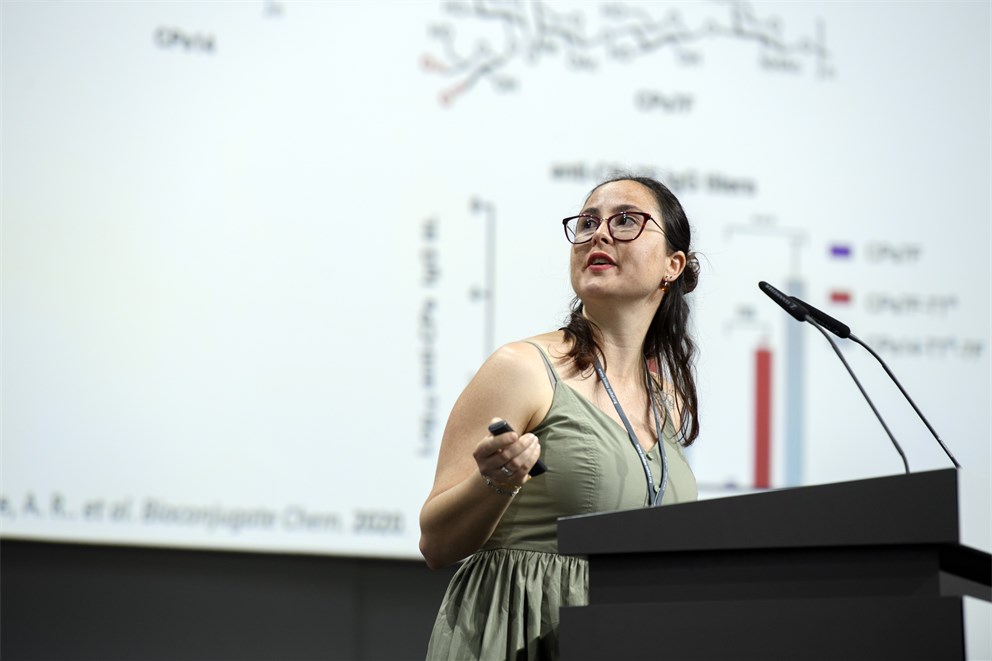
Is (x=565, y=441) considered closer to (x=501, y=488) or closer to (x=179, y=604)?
(x=501, y=488)

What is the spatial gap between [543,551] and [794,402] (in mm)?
1753

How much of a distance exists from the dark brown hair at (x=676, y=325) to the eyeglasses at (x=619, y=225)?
0.05m

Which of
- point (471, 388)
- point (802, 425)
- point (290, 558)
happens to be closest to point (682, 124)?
point (802, 425)

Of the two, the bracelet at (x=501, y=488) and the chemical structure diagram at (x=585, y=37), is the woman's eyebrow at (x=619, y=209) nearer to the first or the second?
the bracelet at (x=501, y=488)

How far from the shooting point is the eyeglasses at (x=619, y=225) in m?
1.71

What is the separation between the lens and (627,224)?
1723 mm

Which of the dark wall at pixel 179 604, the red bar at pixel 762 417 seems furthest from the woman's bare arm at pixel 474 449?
the red bar at pixel 762 417

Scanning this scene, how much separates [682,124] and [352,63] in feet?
3.09

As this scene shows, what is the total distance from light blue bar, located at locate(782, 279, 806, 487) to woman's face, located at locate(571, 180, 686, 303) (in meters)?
1.44

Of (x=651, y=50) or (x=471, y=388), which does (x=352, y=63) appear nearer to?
(x=651, y=50)

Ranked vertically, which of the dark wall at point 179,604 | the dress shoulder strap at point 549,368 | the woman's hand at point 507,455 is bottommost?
the dark wall at point 179,604

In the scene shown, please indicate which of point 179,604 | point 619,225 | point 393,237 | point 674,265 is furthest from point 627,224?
point 179,604

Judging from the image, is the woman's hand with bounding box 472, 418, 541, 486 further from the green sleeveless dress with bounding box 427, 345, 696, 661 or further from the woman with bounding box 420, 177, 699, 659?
the green sleeveless dress with bounding box 427, 345, 696, 661

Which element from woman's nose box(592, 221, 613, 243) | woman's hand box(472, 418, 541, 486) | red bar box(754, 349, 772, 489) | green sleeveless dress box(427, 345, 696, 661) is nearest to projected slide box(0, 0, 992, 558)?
red bar box(754, 349, 772, 489)
